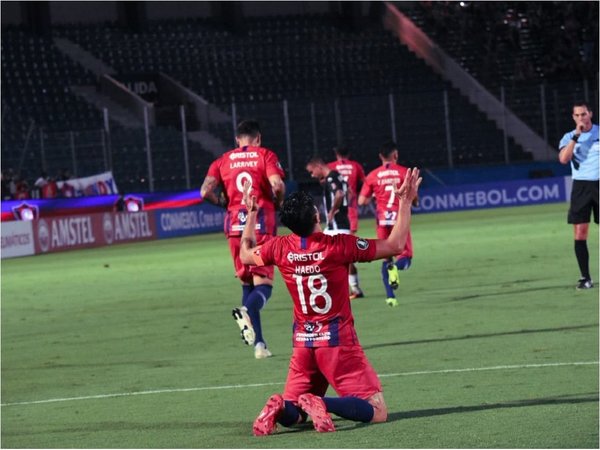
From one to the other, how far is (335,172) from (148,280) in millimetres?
5795

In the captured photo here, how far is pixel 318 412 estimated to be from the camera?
873 cm

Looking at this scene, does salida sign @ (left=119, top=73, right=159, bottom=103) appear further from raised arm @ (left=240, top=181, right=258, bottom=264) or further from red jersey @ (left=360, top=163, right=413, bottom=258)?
raised arm @ (left=240, top=181, right=258, bottom=264)

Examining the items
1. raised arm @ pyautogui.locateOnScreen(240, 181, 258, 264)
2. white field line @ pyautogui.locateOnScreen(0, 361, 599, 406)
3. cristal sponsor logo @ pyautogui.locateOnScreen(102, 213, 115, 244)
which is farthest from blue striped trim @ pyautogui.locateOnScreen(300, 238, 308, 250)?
cristal sponsor logo @ pyautogui.locateOnScreen(102, 213, 115, 244)

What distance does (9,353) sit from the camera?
1474 cm

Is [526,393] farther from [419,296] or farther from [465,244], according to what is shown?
[465,244]

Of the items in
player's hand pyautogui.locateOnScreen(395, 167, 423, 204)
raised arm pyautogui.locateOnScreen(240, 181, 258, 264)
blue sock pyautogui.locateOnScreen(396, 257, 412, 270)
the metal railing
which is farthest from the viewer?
the metal railing

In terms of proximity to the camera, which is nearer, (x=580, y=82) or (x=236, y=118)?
(x=236, y=118)

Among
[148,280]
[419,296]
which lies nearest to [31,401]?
[419,296]

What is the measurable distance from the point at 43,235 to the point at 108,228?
2.37m

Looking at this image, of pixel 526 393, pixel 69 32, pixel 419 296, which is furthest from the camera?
pixel 69 32

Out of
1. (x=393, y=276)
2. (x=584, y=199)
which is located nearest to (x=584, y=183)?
(x=584, y=199)

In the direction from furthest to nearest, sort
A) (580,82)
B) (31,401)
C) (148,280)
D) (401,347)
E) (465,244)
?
(580,82), (465,244), (148,280), (401,347), (31,401)

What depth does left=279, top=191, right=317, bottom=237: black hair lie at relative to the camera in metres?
8.79

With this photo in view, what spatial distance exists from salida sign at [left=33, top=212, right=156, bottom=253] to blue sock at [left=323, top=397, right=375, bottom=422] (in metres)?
25.6
